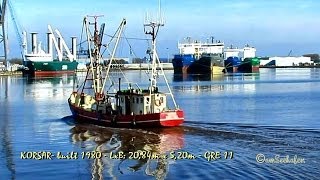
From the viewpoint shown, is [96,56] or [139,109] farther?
[96,56]

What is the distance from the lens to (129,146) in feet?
103

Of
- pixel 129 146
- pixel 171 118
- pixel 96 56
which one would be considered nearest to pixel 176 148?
pixel 129 146

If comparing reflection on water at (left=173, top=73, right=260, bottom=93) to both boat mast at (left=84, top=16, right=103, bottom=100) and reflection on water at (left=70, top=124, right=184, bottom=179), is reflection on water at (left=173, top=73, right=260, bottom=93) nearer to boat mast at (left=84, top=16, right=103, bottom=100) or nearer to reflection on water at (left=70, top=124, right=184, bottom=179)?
boat mast at (left=84, top=16, right=103, bottom=100)

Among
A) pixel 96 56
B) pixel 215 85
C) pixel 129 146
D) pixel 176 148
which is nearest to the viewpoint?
pixel 176 148

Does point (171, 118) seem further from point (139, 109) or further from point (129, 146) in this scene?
point (129, 146)

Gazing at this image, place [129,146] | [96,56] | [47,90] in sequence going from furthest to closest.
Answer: [47,90] < [96,56] < [129,146]

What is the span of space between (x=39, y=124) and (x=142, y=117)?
11.2m

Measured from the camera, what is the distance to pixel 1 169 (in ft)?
83.3

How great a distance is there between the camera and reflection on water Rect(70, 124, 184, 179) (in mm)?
24469

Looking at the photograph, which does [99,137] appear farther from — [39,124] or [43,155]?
[39,124]

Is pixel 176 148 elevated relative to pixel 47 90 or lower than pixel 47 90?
lower

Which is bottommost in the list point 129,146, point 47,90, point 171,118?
point 129,146

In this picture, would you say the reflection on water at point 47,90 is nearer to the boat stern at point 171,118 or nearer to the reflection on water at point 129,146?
the reflection on water at point 129,146

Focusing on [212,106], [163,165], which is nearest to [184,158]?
[163,165]
